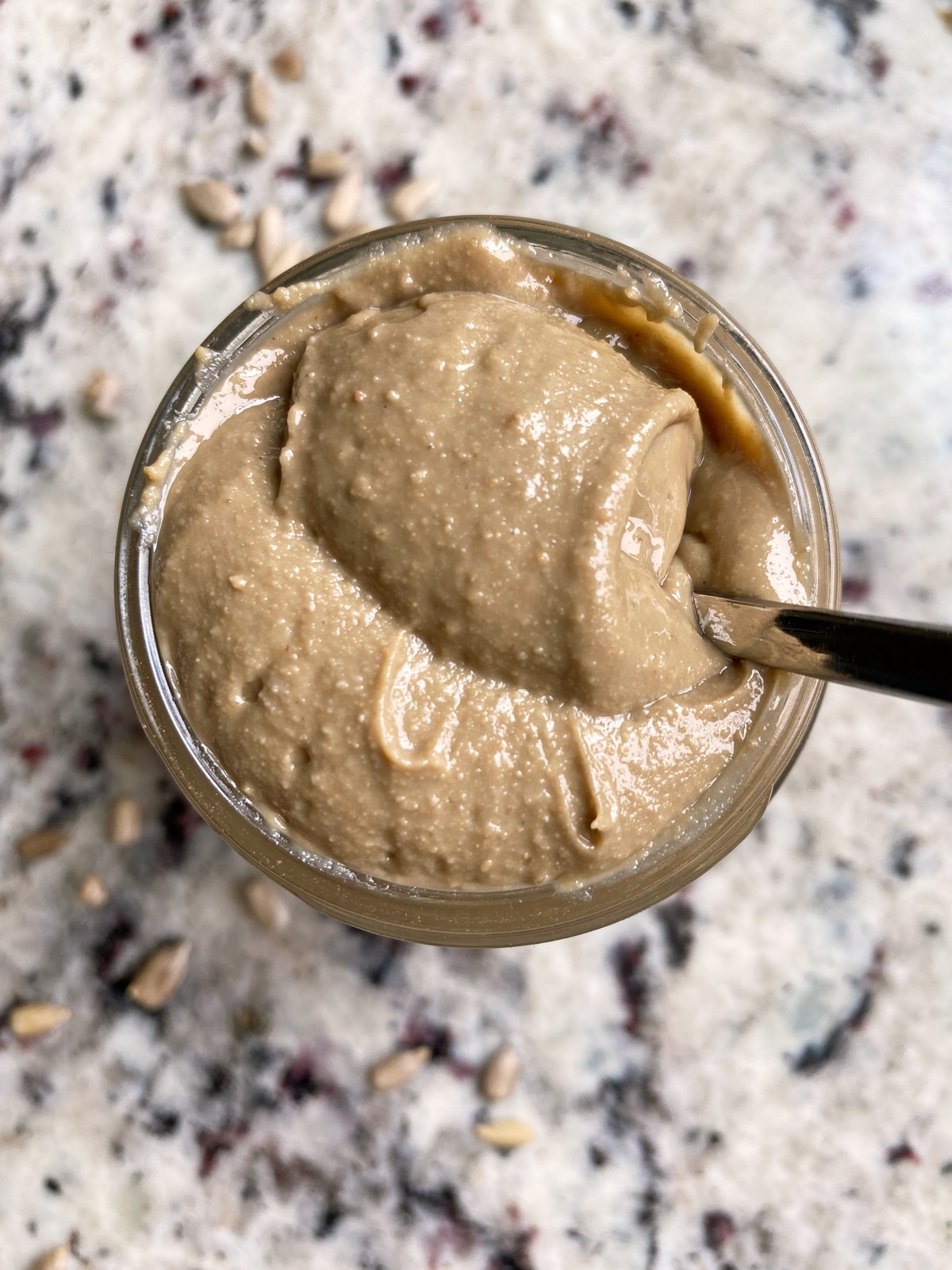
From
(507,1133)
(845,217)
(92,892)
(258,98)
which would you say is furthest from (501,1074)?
(258,98)

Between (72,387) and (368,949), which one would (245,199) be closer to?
(72,387)

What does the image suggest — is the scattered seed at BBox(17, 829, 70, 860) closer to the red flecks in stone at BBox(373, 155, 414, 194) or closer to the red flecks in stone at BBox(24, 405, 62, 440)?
the red flecks in stone at BBox(24, 405, 62, 440)

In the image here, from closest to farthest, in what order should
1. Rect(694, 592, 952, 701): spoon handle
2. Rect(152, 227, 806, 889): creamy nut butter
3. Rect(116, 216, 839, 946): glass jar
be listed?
1. Rect(694, 592, 952, 701): spoon handle
2. Rect(152, 227, 806, 889): creamy nut butter
3. Rect(116, 216, 839, 946): glass jar

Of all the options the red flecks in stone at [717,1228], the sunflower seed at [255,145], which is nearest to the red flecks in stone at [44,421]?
the sunflower seed at [255,145]

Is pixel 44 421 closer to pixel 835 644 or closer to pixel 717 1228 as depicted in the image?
pixel 835 644

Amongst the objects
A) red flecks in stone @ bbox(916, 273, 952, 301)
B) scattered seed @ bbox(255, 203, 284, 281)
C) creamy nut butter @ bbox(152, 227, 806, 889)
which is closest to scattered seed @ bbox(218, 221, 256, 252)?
scattered seed @ bbox(255, 203, 284, 281)

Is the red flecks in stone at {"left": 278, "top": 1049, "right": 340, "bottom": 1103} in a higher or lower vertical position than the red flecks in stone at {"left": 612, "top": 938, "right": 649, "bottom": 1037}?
higher

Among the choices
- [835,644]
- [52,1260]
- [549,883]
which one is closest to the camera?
[835,644]
